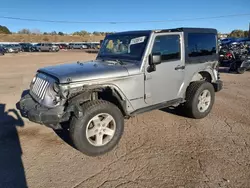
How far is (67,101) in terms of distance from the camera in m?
3.61

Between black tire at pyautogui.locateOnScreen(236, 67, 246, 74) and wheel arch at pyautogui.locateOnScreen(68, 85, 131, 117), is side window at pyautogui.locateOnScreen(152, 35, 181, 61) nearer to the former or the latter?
wheel arch at pyautogui.locateOnScreen(68, 85, 131, 117)

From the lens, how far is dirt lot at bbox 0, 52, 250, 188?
308 cm

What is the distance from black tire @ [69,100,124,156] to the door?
33.5 inches

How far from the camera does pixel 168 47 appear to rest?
4574 millimetres

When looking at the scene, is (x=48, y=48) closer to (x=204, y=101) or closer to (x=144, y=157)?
(x=204, y=101)

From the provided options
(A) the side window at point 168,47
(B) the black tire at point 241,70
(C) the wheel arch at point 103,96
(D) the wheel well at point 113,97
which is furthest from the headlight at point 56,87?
(B) the black tire at point 241,70

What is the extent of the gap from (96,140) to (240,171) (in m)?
2.17

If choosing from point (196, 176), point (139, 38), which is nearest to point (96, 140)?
point (196, 176)

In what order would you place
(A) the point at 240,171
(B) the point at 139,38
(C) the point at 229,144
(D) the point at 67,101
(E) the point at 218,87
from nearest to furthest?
(A) the point at 240,171 < (D) the point at 67,101 < (C) the point at 229,144 < (B) the point at 139,38 < (E) the point at 218,87

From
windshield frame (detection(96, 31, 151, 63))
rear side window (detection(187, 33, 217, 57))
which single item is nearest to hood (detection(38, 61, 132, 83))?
windshield frame (detection(96, 31, 151, 63))

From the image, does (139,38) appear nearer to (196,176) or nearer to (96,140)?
(96,140)

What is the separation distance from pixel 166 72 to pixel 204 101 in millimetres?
1486

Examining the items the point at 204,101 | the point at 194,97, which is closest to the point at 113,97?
the point at 194,97

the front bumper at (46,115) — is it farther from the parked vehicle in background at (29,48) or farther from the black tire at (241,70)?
the parked vehicle in background at (29,48)
